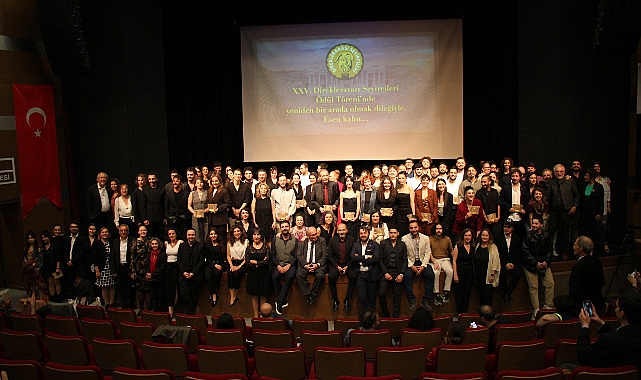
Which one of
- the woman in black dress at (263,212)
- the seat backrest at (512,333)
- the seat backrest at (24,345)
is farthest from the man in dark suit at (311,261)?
the seat backrest at (24,345)

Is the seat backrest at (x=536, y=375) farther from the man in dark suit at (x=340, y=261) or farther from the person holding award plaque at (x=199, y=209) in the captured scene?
the person holding award plaque at (x=199, y=209)

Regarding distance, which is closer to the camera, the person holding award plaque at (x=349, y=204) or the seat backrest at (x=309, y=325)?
the seat backrest at (x=309, y=325)

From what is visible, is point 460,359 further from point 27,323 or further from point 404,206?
point 404,206

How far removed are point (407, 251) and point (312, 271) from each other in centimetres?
137

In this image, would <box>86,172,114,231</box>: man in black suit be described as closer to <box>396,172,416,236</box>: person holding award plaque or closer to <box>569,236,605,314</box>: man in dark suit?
<box>396,172,416,236</box>: person holding award plaque

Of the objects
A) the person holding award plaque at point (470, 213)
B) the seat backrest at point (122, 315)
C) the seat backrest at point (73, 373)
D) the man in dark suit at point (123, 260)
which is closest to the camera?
the seat backrest at point (73, 373)

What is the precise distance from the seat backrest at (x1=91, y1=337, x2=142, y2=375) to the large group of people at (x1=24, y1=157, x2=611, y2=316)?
10.3 feet

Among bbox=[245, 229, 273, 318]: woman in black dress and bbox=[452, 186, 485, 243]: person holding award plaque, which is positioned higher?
bbox=[452, 186, 485, 243]: person holding award plaque

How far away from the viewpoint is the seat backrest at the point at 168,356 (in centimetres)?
561

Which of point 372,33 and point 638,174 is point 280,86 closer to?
point 372,33

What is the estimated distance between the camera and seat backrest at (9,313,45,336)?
22.2 feet

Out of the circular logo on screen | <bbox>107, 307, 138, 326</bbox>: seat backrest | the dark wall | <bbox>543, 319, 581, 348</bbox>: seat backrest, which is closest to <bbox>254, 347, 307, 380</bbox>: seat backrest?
<bbox>543, 319, 581, 348</bbox>: seat backrest

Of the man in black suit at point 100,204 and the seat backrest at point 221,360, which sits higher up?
the man in black suit at point 100,204

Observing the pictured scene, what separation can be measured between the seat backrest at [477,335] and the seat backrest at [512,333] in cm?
9
